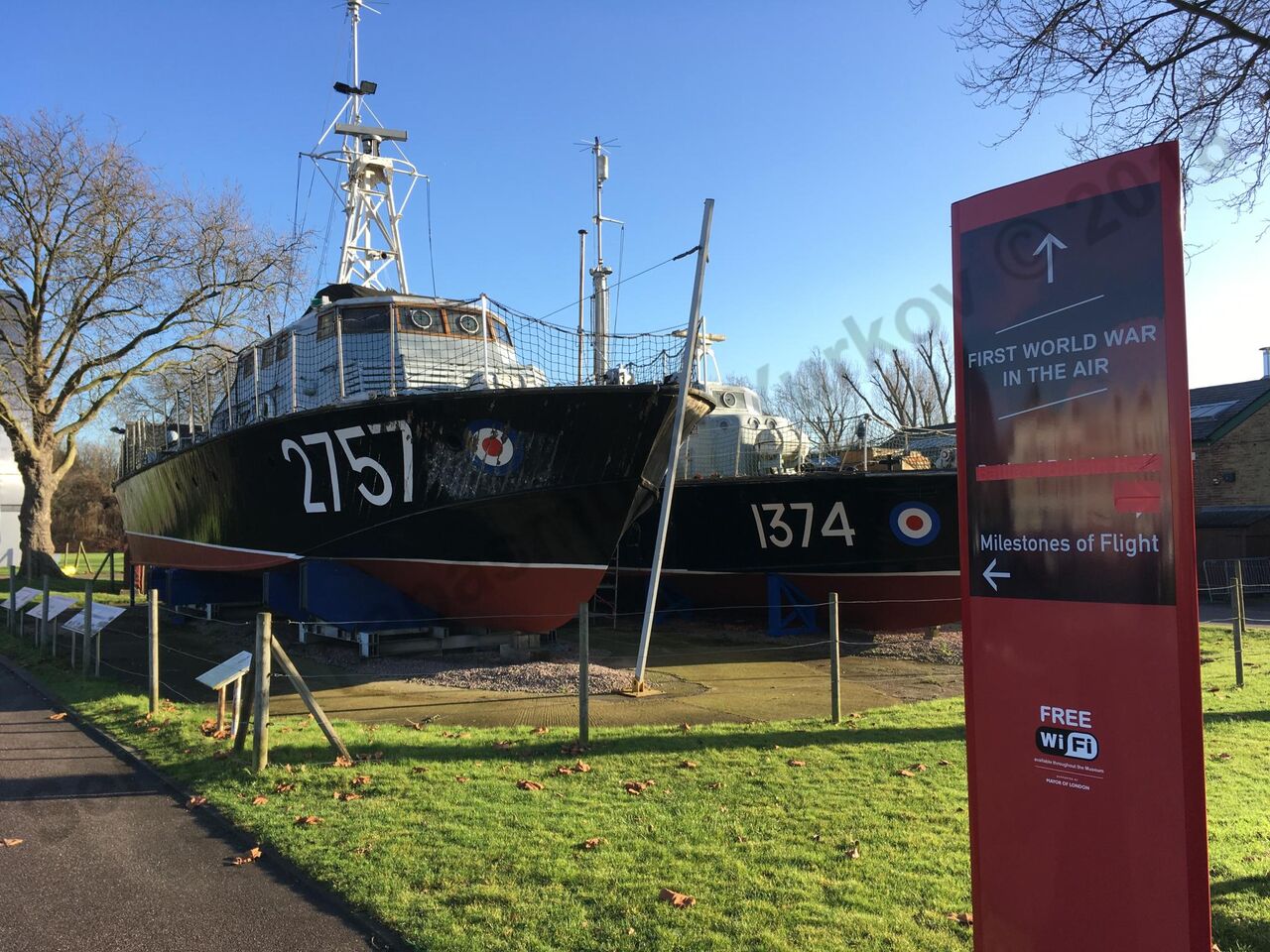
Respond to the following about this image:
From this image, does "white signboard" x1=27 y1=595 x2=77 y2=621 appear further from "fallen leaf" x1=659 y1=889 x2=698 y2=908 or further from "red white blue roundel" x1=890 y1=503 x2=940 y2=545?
"red white blue roundel" x1=890 y1=503 x2=940 y2=545

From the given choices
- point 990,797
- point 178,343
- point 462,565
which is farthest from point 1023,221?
point 178,343

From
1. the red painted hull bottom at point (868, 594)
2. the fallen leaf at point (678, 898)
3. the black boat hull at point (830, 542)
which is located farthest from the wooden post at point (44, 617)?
the fallen leaf at point (678, 898)

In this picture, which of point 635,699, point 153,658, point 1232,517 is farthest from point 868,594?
point 1232,517

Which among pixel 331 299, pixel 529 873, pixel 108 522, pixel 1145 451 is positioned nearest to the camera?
pixel 1145 451

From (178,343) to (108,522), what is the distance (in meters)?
27.4

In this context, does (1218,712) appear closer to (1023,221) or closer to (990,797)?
(990,797)

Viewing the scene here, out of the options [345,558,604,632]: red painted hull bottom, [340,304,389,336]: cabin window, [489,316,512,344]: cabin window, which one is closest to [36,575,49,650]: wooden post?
[345,558,604,632]: red painted hull bottom

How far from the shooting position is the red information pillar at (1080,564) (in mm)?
2291

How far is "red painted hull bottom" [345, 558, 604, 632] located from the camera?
9.53 metres

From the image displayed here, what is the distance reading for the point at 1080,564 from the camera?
245cm

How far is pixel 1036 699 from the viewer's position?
254 centimetres

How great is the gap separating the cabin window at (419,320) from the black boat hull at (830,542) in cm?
484

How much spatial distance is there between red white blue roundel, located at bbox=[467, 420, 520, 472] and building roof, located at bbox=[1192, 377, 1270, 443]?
2149cm

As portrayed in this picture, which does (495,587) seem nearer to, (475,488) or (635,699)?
(475,488)
